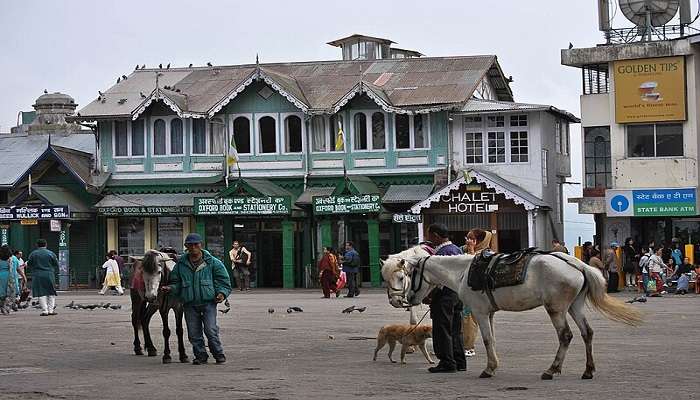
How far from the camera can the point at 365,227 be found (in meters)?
48.3

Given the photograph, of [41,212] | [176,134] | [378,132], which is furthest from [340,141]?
[41,212]

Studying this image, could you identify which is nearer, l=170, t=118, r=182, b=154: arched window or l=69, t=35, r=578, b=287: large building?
l=69, t=35, r=578, b=287: large building

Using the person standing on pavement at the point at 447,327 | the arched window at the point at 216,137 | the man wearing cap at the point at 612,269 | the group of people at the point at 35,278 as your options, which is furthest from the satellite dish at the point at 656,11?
the person standing on pavement at the point at 447,327

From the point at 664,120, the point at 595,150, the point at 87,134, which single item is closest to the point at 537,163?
the point at 595,150

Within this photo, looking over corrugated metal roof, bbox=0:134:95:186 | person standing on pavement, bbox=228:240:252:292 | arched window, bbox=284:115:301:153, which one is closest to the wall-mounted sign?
arched window, bbox=284:115:301:153

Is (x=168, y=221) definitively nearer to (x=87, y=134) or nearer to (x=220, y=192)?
(x=220, y=192)

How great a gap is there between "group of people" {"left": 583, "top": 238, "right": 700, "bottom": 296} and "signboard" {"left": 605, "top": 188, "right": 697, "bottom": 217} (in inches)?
39.5

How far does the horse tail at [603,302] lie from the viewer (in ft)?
47.6

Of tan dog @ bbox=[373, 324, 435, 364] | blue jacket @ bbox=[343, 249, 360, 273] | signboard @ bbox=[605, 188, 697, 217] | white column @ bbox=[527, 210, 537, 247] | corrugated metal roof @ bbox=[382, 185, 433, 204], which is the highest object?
corrugated metal roof @ bbox=[382, 185, 433, 204]

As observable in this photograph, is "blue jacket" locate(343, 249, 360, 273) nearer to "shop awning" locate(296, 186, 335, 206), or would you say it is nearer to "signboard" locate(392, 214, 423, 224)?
"signboard" locate(392, 214, 423, 224)

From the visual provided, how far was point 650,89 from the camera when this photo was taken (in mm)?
43094

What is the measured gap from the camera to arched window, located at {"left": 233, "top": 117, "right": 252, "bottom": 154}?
5006 cm

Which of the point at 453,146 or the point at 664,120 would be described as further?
the point at 453,146

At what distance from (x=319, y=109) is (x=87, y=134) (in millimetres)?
14880
